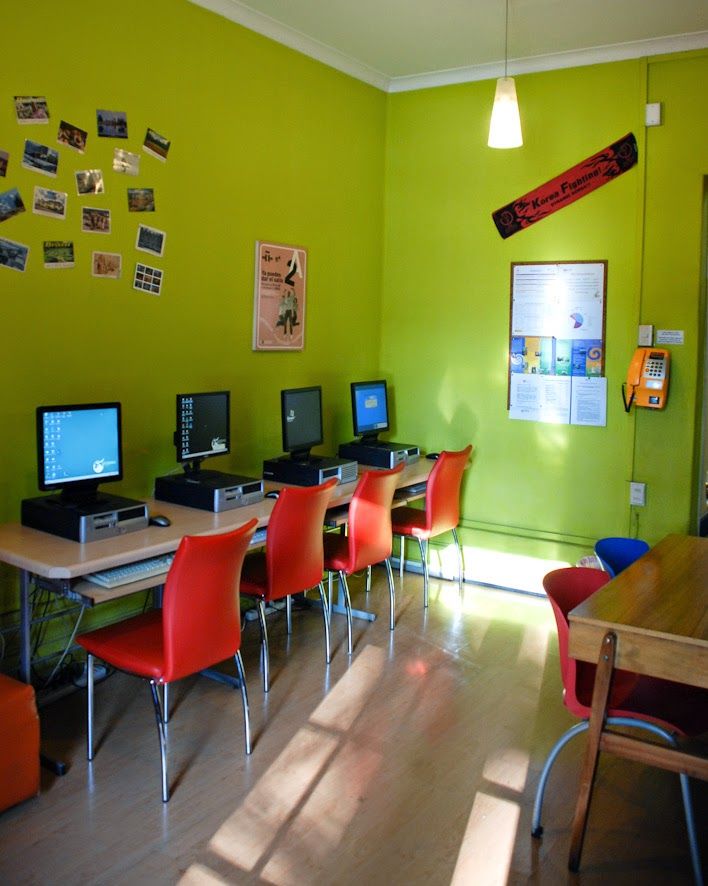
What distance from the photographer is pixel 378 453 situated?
4.93 metres

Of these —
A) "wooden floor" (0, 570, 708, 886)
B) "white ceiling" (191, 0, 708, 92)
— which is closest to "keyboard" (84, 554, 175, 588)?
"wooden floor" (0, 570, 708, 886)

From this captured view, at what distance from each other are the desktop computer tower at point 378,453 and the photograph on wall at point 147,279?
5.24 ft

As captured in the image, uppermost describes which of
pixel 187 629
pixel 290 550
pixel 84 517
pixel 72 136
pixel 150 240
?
pixel 72 136

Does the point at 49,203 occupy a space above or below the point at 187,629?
above

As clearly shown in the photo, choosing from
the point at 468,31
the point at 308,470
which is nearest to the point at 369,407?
the point at 308,470

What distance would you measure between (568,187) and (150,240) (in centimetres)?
248

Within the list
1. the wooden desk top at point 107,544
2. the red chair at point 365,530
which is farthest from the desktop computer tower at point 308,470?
the wooden desk top at point 107,544

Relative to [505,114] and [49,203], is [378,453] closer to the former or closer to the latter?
[505,114]

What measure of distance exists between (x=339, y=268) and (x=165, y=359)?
5.20 feet

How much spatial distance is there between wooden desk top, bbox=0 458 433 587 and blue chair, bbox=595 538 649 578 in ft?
4.67

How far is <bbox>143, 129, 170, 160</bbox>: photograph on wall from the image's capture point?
3.82 metres

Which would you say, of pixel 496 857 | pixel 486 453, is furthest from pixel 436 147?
pixel 496 857

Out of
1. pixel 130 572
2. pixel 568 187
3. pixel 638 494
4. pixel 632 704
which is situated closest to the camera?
pixel 632 704

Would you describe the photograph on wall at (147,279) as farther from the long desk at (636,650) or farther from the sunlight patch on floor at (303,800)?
the long desk at (636,650)
